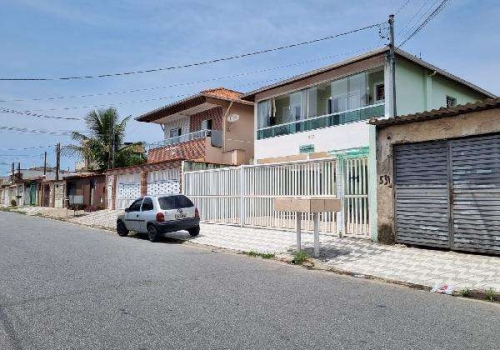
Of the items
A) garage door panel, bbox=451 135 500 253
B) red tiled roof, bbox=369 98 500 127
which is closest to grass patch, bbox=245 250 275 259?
garage door panel, bbox=451 135 500 253

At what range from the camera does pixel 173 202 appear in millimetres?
14266

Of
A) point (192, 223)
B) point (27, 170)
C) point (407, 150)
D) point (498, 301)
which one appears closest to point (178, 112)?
point (192, 223)

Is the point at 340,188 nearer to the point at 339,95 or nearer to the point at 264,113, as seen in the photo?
the point at 339,95

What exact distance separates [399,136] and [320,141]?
29.7ft

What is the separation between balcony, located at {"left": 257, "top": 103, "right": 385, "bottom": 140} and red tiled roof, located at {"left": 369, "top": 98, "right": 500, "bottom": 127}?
669 centimetres

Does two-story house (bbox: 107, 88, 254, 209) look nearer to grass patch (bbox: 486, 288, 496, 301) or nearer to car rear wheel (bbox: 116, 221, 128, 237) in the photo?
car rear wheel (bbox: 116, 221, 128, 237)

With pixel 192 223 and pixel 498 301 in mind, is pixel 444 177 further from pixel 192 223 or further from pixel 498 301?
pixel 192 223

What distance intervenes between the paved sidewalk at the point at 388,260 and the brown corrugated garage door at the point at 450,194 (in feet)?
1.25

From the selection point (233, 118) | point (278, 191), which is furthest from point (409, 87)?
point (233, 118)

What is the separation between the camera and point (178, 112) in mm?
28578

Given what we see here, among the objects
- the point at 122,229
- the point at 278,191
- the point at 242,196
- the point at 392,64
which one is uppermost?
the point at 392,64

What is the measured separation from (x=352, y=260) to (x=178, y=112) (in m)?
21.4

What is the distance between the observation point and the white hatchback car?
1371 cm

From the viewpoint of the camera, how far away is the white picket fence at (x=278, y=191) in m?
12.1
